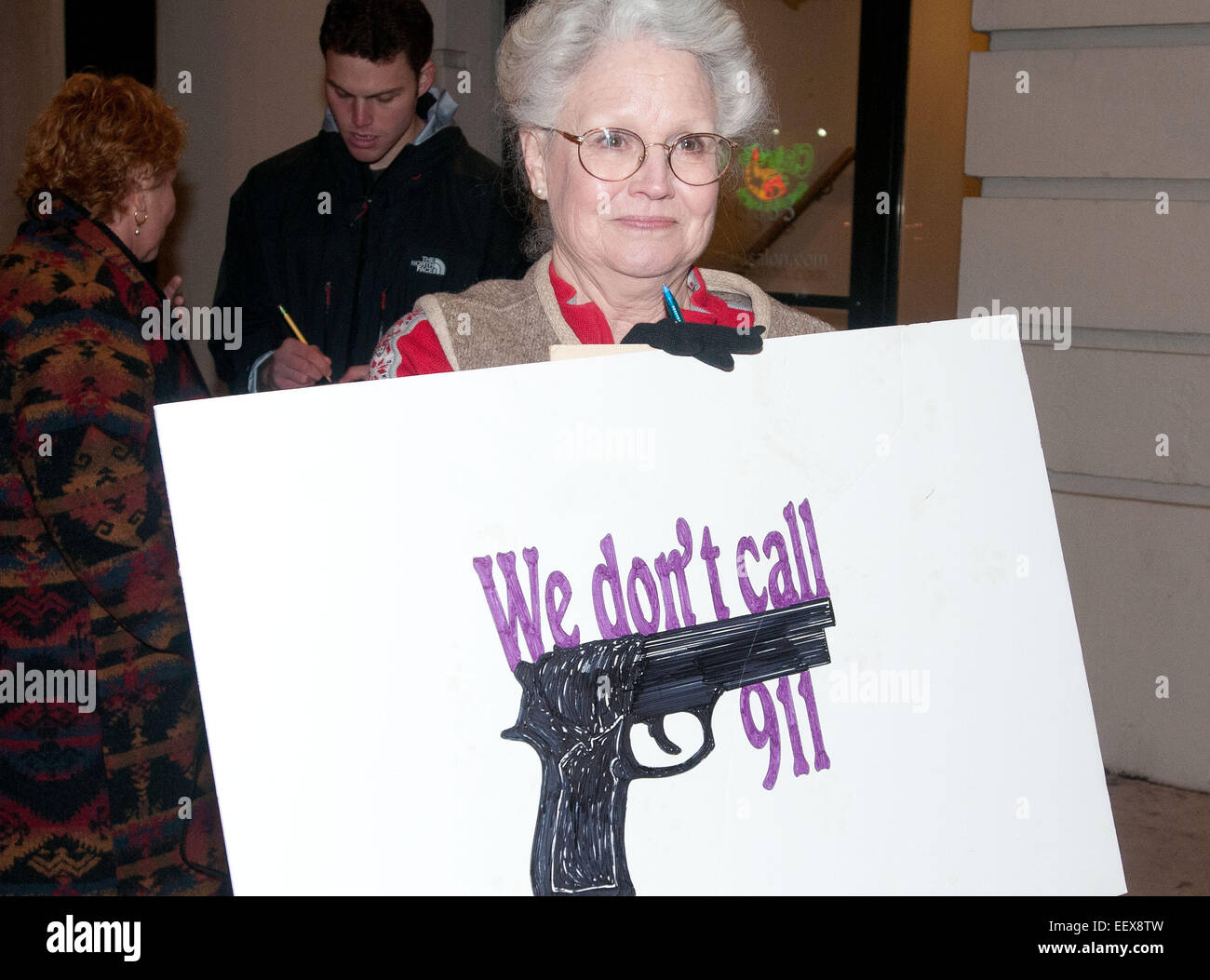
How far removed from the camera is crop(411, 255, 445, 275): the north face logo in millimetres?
2916

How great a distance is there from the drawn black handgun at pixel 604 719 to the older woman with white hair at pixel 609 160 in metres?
0.37

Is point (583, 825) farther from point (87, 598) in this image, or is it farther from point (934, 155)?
point (934, 155)

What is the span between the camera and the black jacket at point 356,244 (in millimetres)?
2936

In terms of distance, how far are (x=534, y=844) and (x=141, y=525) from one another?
1052 mm

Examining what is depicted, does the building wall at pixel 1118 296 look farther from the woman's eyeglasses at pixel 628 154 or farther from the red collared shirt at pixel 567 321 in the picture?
the woman's eyeglasses at pixel 628 154

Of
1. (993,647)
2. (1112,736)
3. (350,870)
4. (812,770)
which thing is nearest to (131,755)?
(350,870)

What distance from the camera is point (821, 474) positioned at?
1.20 meters

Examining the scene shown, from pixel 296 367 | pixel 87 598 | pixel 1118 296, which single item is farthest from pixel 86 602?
pixel 1118 296

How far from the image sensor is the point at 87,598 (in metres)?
1.89

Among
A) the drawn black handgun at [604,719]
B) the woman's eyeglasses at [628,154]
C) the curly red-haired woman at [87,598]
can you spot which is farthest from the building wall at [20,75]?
the drawn black handgun at [604,719]

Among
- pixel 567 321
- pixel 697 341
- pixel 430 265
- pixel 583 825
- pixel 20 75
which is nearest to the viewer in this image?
pixel 583 825

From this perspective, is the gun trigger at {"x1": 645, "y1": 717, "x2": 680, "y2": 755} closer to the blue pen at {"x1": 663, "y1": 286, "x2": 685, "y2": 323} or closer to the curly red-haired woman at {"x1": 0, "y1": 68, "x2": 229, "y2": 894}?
the blue pen at {"x1": 663, "y1": 286, "x2": 685, "y2": 323}

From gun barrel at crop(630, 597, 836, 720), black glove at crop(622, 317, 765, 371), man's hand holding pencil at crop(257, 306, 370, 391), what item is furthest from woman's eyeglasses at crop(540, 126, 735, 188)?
man's hand holding pencil at crop(257, 306, 370, 391)

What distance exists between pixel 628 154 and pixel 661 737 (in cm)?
66
